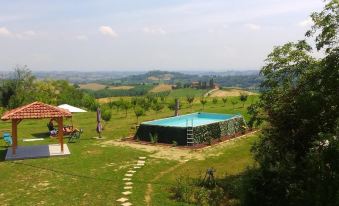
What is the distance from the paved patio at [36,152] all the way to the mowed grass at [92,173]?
448mm

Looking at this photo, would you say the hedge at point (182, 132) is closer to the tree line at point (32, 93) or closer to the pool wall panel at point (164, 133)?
the pool wall panel at point (164, 133)

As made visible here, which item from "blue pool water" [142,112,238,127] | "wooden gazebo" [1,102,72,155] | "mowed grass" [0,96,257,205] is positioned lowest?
"mowed grass" [0,96,257,205]

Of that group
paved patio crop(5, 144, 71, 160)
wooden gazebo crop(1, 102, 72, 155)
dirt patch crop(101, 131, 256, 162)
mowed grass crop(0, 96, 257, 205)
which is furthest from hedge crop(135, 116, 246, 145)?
wooden gazebo crop(1, 102, 72, 155)

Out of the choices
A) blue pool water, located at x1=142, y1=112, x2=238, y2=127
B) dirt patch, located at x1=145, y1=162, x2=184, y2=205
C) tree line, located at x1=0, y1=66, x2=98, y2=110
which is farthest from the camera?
tree line, located at x1=0, y1=66, x2=98, y2=110

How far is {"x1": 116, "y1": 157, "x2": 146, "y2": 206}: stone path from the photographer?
521 inches

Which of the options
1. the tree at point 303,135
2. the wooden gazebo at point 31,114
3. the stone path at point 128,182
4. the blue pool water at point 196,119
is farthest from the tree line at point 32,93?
the tree at point 303,135

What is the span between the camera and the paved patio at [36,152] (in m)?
19.9

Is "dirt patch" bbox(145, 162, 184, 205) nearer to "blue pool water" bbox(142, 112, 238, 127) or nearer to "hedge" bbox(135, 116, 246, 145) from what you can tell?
"hedge" bbox(135, 116, 246, 145)

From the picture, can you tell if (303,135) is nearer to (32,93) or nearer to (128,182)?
(128,182)

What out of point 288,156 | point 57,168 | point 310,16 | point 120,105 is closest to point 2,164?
point 57,168

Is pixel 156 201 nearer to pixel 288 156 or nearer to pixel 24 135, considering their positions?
pixel 288 156

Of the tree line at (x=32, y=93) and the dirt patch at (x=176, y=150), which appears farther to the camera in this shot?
the tree line at (x=32, y=93)

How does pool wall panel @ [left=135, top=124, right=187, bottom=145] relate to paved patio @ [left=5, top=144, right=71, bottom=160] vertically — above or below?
above

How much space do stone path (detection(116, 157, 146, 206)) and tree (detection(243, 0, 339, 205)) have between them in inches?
161
